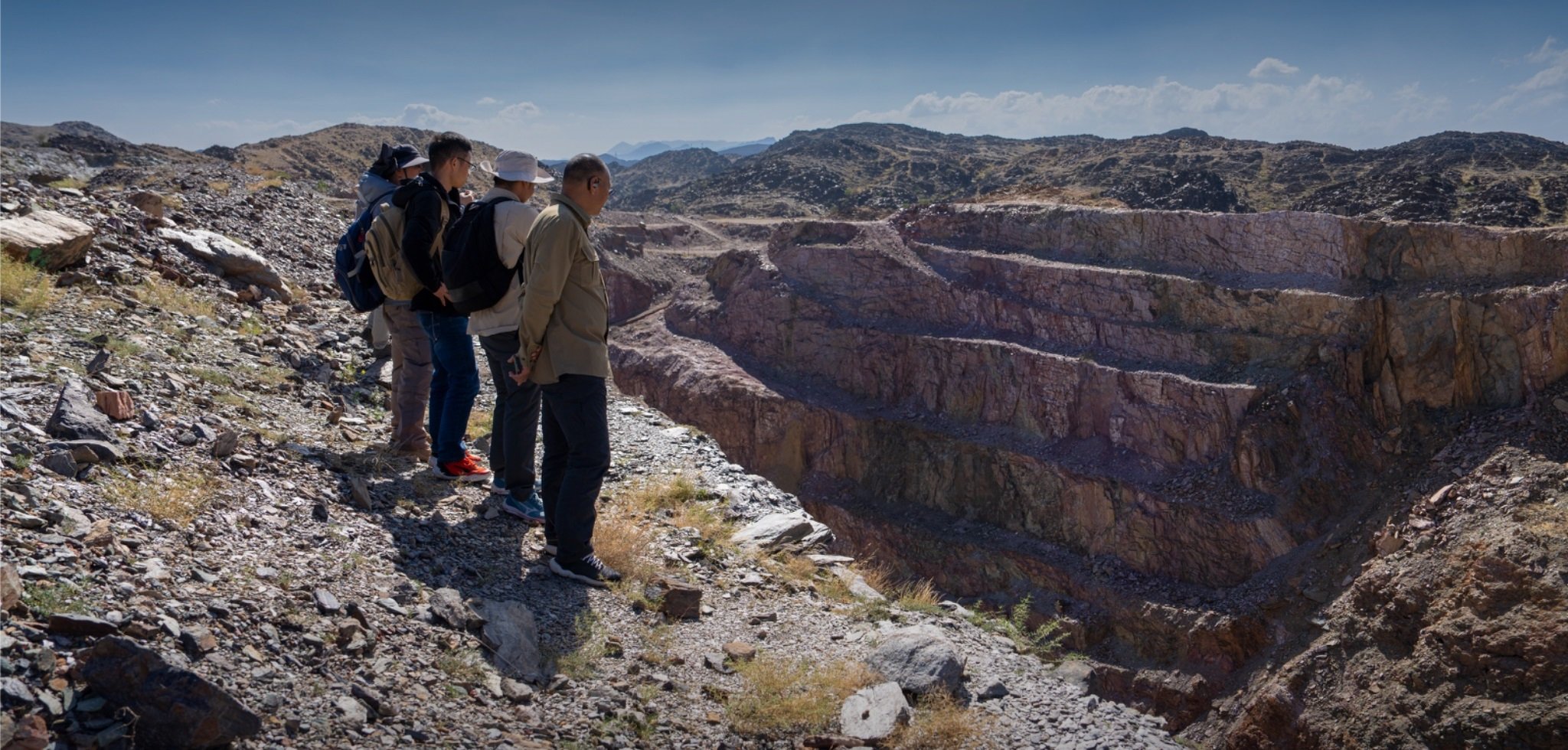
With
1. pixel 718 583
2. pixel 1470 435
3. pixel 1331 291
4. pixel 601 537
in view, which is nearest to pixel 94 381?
pixel 601 537

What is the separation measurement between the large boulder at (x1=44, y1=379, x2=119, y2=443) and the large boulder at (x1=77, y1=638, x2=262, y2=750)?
2184 mm

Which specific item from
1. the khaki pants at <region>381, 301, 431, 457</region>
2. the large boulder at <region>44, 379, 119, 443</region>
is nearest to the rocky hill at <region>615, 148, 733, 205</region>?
the khaki pants at <region>381, 301, 431, 457</region>

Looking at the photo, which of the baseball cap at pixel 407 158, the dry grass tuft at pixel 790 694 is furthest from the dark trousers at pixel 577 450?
the baseball cap at pixel 407 158

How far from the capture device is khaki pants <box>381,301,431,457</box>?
653 centimetres

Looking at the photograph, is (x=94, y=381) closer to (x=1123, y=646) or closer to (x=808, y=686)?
(x=808, y=686)

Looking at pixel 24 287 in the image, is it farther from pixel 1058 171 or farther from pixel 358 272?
pixel 1058 171

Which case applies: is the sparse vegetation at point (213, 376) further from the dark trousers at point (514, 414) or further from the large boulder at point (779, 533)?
the large boulder at point (779, 533)

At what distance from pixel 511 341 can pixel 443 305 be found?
2.33 ft

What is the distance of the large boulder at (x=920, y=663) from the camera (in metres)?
5.04

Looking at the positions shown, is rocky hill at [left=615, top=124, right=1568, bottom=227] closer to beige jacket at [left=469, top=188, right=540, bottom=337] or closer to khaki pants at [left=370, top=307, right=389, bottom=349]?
khaki pants at [left=370, top=307, right=389, bottom=349]

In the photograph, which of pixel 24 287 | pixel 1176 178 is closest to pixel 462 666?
pixel 24 287

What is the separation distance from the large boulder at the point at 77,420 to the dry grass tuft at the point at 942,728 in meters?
4.33

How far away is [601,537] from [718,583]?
87 centimetres

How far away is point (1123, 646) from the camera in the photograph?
1733 centimetres
